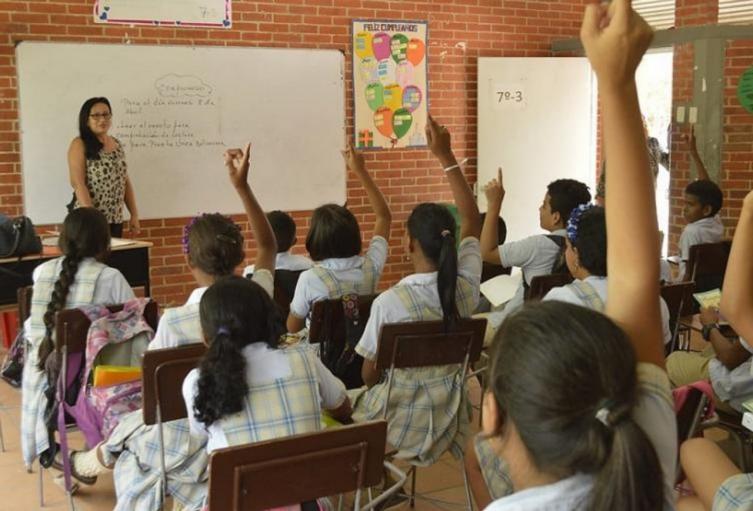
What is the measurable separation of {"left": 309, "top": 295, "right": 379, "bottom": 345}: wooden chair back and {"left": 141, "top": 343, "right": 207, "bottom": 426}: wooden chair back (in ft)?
2.29

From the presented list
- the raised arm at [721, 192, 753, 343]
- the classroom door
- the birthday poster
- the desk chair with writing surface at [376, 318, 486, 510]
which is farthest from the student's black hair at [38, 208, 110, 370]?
the classroom door

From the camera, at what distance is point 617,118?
46.4 inches

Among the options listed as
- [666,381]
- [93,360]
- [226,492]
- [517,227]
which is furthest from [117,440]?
[517,227]

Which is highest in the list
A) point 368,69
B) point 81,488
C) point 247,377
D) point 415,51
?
point 415,51

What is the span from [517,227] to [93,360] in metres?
5.19

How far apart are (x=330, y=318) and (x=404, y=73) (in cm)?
431

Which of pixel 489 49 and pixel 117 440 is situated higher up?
pixel 489 49

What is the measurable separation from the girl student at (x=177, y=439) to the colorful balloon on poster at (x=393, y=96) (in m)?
4.17

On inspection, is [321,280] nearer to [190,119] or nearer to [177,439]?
[177,439]

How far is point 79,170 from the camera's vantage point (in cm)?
570

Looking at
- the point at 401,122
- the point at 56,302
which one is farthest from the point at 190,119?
the point at 56,302

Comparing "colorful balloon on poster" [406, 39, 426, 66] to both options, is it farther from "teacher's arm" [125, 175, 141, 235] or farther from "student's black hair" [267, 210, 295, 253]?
"student's black hair" [267, 210, 295, 253]

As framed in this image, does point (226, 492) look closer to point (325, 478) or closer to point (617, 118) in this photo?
point (325, 478)

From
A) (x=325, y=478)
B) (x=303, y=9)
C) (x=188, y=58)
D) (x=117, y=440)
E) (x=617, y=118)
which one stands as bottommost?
(x=117, y=440)
